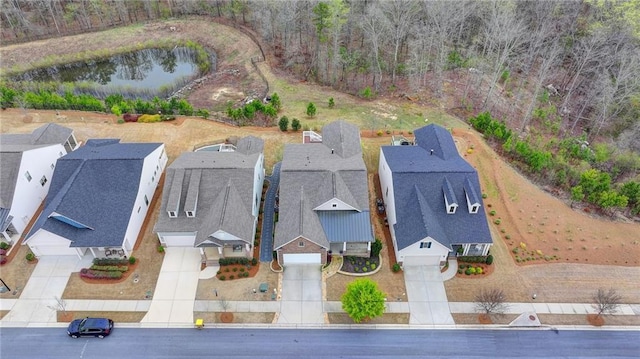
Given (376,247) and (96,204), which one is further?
(96,204)

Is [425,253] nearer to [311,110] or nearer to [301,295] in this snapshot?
[301,295]

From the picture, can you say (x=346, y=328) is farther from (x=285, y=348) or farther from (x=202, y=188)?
(x=202, y=188)

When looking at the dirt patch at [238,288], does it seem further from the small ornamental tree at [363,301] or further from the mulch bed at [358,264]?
the small ornamental tree at [363,301]

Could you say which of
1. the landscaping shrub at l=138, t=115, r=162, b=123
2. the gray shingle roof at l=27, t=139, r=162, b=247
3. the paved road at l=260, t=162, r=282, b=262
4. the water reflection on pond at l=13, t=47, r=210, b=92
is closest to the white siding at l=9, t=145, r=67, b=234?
the gray shingle roof at l=27, t=139, r=162, b=247

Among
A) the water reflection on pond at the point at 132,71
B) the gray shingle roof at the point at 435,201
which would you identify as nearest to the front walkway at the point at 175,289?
the gray shingle roof at the point at 435,201

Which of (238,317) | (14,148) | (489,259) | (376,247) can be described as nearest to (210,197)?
(238,317)

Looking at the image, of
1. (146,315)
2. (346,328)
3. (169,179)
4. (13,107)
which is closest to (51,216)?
(169,179)

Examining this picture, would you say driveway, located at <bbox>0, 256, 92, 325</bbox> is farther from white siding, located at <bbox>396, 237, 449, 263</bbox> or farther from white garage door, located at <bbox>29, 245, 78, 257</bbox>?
white siding, located at <bbox>396, 237, 449, 263</bbox>
